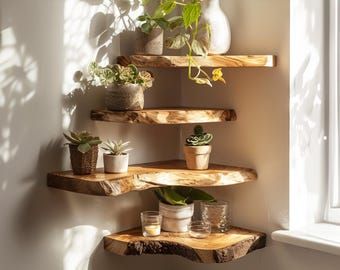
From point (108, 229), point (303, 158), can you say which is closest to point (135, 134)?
point (108, 229)

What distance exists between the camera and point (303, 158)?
75.0 inches

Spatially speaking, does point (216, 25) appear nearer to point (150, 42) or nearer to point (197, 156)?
point (150, 42)

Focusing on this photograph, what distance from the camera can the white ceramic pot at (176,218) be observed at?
6.41ft

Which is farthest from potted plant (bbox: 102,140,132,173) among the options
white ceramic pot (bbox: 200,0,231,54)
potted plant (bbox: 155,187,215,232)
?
white ceramic pot (bbox: 200,0,231,54)

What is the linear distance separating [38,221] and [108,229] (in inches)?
11.2

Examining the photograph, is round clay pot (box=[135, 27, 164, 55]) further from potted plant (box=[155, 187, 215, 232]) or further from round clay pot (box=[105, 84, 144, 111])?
potted plant (box=[155, 187, 215, 232])

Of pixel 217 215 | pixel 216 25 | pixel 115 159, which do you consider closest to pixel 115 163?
pixel 115 159

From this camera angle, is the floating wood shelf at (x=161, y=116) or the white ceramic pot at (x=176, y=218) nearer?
the floating wood shelf at (x=161, y=116)

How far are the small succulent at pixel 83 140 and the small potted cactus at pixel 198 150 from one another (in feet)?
1.09

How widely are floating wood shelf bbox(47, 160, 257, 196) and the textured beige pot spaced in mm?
30

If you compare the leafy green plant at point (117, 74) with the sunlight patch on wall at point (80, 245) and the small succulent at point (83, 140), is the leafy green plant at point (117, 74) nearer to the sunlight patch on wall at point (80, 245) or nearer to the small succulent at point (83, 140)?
the small succulent at point (83, 140)

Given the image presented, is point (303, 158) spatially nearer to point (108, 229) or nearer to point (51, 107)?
point (108, 229)

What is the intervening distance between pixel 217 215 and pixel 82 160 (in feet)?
1.74

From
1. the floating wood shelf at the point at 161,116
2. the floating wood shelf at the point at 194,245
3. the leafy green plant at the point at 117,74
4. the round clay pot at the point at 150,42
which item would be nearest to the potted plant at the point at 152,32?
the round clay pot at the point at 150,42
